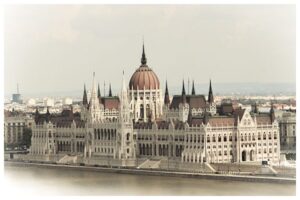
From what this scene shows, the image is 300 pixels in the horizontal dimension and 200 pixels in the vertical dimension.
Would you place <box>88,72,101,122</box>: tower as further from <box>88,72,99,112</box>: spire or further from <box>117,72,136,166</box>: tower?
<box>117,72,136,166</box>: tower

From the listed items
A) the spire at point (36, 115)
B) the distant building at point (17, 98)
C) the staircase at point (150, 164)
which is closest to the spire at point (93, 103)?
the spire at point (36, 115)

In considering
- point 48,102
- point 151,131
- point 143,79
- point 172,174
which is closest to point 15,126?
point 48,102

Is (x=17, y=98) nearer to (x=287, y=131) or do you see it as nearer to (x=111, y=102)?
(x=111, y=102)

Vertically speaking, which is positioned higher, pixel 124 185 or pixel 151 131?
pixel 151 131

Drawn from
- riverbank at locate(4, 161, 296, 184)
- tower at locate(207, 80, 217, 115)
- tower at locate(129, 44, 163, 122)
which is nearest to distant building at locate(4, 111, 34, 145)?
riverbank at locate(4, 161, 296, 184)

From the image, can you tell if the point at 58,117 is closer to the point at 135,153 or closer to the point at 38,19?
the point at 135,153

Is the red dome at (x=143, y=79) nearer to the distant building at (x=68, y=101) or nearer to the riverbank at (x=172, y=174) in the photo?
the distant building at (x=68, y=101)

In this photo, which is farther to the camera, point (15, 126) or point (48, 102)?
point (15, 126)
